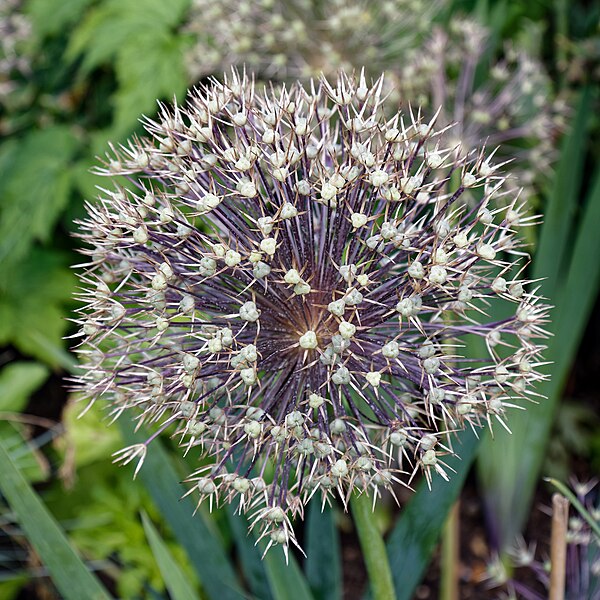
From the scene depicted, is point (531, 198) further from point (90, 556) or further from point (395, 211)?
point (90, 556)

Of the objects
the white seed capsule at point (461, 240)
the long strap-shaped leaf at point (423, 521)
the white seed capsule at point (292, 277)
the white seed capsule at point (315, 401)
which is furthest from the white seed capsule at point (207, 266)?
the long strap-shaped leaf at point (423, 521)

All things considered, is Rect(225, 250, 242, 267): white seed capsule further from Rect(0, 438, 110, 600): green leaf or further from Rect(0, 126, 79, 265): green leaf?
Rect(0, 126, 79, 265): green leaf

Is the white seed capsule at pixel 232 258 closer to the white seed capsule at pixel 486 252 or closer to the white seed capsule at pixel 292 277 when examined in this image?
the white seed capsule at pixel 292 277

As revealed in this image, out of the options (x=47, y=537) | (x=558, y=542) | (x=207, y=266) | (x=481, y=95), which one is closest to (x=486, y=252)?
(x=207, y=266)

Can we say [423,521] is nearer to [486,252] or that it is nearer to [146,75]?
[486,252]

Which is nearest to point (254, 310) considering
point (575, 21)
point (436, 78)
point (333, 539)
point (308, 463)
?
point (308, 463)

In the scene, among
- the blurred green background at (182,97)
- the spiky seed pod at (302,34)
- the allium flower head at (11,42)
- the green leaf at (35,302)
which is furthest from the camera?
the allium flower head at (11,42)
